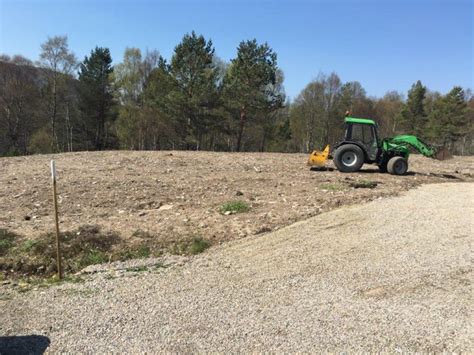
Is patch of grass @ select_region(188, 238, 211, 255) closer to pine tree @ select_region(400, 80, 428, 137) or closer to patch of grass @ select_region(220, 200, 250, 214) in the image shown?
patch of grass @ select_region(220, 200, 250, 214)

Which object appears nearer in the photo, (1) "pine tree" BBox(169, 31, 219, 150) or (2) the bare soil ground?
(2) the bare soil ground

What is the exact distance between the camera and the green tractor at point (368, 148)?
13.8m

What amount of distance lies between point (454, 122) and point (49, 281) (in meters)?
44.3

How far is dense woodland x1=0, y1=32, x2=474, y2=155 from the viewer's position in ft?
96.0

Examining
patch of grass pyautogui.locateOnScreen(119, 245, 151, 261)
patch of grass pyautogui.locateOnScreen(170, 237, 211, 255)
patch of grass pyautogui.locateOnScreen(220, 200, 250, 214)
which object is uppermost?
patch of grass pyautogui.locateOnScreen(220, 200, 250, 214)

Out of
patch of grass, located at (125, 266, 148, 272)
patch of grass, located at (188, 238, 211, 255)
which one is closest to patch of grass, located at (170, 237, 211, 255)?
patch of grass, located at (188, 238, 211, 255)

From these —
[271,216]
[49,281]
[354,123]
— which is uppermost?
[354,123]

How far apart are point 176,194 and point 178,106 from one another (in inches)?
811

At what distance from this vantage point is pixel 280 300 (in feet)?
16.2

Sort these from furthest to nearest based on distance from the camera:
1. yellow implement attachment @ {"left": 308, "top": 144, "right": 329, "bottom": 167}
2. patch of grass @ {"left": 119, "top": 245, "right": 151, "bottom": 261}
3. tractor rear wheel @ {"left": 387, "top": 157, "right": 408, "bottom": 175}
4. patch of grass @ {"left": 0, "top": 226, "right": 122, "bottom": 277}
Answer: yellow implement attachment @ {"left": 308, "top": 144, "right": 329, "bottom": 167}, tractor rear wheel @ {"left": 387, "top": 157, "right": 408, "bottom": 175}, patch of grass @ {"left": 119, "top": 245, "right": 151, "bottom": 261}, patch of grass @ {"left": 0, "top": 226, "right": 122, "bottom": 277}

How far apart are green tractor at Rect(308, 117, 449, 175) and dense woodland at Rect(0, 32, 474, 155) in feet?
51.3

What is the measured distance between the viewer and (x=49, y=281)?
5754mm

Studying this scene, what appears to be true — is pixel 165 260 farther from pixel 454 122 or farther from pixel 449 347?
pixel 454 122

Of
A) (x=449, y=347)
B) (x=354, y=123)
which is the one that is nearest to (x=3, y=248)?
(x=449, y=347)
